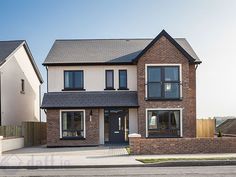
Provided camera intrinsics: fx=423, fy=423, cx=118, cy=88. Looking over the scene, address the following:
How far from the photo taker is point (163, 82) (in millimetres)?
29297

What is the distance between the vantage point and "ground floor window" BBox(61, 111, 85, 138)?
2942 cm

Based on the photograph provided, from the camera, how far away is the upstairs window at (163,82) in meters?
29.3

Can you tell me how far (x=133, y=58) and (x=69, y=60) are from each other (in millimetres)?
4635

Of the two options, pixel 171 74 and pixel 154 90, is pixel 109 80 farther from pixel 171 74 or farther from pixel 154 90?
pixel 171 74

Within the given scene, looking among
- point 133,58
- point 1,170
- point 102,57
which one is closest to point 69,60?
point 102,57

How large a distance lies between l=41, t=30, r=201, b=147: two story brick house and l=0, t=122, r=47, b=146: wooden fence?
2104mm

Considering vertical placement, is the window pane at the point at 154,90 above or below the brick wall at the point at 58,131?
above

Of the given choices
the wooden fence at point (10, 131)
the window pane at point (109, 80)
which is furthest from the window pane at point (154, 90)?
the wooden fence at point (10, 131)

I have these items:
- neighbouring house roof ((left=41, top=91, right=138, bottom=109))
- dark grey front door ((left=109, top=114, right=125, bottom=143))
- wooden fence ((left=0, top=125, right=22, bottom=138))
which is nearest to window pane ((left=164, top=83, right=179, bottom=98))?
neighbouring house roof ((left=41, top=91, right=138, bottom=109))

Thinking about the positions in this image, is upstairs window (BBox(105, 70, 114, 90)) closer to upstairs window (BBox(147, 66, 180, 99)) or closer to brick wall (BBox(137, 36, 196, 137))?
brick wall (BBox(137, 36, 196, 137))

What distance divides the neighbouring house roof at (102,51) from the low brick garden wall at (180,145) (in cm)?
787

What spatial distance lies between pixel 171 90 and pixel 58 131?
8.34 m

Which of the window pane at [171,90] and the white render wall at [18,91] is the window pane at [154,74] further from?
the white render wall at [18,91]

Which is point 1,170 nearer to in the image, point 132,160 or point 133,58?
point 132,160
